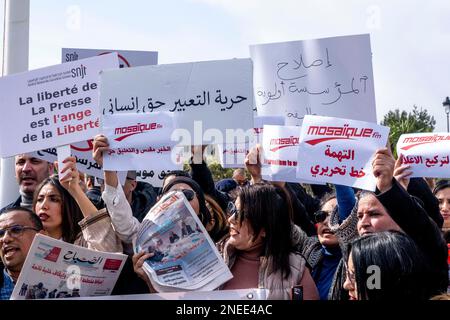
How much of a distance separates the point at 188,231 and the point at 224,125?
86 cm

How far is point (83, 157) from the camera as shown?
4.66 meters

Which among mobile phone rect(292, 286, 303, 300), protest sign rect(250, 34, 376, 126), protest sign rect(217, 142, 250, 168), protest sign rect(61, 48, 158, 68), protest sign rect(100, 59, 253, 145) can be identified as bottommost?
mobile phone rect(292, 286, 303, 300)

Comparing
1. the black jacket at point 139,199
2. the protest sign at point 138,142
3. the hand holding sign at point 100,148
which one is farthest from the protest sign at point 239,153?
the hand holding sign at point 100,148

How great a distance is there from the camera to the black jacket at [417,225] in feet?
10.4

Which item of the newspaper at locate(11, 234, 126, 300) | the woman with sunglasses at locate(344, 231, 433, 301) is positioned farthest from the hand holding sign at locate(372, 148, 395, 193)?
the newspaper at locate(11, 234, 126, 300)

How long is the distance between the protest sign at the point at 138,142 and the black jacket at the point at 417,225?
1097mm

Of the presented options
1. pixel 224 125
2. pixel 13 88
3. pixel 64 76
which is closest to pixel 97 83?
pixel 64 76

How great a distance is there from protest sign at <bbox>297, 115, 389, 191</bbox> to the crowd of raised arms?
0.44ft

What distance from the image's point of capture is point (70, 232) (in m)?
3.96

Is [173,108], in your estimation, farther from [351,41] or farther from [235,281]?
[351,41]

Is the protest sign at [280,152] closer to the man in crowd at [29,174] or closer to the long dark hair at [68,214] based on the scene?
the long dark hair at [68,214]

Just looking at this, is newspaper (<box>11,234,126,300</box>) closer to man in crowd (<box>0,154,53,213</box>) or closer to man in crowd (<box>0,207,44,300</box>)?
man in crowd (<box>0,207,44,300</box>)

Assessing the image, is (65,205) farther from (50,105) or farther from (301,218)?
(301,218)

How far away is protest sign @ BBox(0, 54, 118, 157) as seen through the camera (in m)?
4.14
